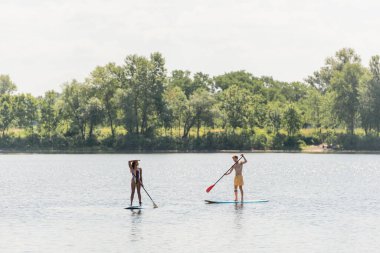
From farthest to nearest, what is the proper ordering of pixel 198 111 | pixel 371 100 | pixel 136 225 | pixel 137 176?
pixel 198 111 < pixel 371 100 < pixel 137 176 < pixel 136 225

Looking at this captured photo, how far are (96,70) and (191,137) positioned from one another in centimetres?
2497

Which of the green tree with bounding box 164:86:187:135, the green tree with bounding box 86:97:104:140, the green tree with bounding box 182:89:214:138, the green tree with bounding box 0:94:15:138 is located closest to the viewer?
the green tree with bounding box 86:97:104:140

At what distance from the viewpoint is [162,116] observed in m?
159

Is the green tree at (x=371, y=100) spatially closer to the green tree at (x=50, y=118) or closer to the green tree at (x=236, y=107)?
the green tree at (x=236, y=107)

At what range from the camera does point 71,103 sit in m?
160

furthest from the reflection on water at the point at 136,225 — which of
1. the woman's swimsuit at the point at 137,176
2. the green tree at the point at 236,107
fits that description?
the green tree at the point at 236,107

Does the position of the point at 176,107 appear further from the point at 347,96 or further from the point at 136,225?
the point at 136,225

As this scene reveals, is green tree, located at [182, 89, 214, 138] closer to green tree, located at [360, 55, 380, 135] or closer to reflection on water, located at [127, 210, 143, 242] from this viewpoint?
green tree, located at [360, 55, 380, 135]

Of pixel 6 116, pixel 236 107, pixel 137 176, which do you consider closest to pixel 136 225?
pixel 137 176

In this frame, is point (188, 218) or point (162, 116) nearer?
point (188, 218)

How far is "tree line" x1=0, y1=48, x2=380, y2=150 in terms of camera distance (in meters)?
156

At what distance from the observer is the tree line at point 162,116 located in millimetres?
156125

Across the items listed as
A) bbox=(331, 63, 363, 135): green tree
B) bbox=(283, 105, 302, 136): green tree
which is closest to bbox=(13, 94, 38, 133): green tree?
bbox=(283, 105, 302, 136): green tree

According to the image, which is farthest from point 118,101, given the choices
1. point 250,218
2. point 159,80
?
point 250,218
